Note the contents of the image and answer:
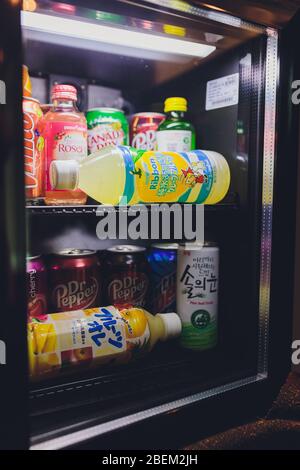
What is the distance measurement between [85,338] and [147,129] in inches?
28.0

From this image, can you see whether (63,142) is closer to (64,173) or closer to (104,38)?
(64,173)

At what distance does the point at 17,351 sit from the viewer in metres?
0.80

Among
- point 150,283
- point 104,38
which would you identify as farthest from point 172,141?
point 150,283

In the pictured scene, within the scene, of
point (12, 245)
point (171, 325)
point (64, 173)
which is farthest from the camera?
point (171, 325)

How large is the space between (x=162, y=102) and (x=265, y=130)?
527 mm

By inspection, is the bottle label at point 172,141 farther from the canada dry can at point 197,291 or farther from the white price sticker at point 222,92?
the canada dry can at point 197,291

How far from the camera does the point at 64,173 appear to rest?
1.01 m

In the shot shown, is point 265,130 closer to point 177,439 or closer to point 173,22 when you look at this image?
point 173,22

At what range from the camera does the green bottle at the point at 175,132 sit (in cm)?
131

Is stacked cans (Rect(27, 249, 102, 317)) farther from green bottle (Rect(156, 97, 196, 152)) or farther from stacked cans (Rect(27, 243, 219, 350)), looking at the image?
green bottle (Rect(156, 97, 196, 152))

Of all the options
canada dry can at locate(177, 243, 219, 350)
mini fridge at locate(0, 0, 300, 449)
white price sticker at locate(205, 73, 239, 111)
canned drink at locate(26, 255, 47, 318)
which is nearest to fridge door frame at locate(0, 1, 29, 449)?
mini fridge at locate(0, 0, 300, 449)

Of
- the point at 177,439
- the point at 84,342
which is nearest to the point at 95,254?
the point at 84,342

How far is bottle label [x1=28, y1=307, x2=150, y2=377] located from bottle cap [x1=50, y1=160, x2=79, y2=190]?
1.16ft

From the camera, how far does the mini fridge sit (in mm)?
806
